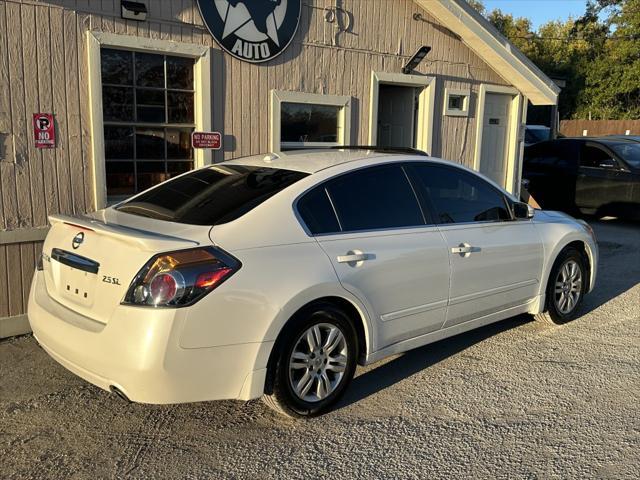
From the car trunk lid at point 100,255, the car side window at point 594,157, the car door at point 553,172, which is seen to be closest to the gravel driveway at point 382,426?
the car trunk lid at point 100,255

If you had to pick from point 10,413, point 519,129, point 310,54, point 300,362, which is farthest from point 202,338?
point 519,129

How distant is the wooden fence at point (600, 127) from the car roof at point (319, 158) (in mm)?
26120

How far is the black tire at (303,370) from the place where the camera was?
3.46 metres

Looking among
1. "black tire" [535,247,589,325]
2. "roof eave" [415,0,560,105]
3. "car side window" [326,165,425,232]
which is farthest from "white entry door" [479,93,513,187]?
"car side window" [326,165,425,232]

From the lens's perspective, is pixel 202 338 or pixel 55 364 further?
pixel 55 364

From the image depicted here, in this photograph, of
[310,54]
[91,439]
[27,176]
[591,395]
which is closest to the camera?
[91,439]

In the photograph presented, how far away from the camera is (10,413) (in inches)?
149

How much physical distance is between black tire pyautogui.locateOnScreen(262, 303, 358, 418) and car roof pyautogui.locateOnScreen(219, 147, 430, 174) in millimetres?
953

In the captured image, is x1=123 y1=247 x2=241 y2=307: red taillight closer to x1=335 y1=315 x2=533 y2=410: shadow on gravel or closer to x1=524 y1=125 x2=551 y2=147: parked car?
x1=335 y1=315 x2=533 y2=410: shadow on gravel

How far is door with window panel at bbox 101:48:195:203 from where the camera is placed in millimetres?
5758

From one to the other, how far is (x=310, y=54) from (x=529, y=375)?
14.3ft

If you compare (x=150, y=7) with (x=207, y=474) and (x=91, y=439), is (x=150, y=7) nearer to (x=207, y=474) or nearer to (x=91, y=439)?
(x=91, y=439)

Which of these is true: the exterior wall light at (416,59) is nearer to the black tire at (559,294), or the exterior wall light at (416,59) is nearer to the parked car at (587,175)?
the black tire at (559,294)

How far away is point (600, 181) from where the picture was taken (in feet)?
37.5
